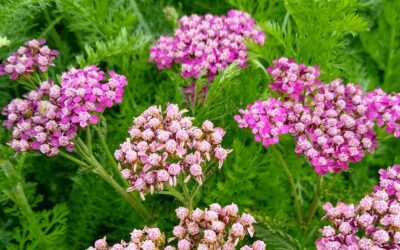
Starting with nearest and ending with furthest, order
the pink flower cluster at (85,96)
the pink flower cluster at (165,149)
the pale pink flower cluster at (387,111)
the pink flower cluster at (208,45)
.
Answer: the pink flower cluster at (165,149) → the pink flower cluster at (85,96) → the pale pink flower cluster at (387,111) → the pink flower cluster at (208,45)

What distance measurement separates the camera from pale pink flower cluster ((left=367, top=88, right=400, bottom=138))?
1.49 m

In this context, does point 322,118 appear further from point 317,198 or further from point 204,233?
point 204,233

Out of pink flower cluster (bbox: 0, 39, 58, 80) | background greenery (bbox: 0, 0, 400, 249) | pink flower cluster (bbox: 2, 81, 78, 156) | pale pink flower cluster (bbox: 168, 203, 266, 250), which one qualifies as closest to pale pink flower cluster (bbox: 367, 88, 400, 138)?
background greenery (bbox: 0, 0, 400, 249)

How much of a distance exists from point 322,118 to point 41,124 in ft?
3.52

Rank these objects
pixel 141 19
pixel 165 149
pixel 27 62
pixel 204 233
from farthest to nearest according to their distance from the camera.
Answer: pixel 141 19, pixel 27 62, pixel 165 149, pixel 204 233

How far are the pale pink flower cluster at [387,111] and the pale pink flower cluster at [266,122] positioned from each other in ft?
1.20

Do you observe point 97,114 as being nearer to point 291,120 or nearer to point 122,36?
point 122,36

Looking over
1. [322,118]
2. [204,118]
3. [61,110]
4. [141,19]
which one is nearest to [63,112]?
[61,110]

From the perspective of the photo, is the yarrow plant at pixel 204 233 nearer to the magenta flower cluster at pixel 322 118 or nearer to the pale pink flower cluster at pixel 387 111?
the magenta flower cluster at pixel 322 118

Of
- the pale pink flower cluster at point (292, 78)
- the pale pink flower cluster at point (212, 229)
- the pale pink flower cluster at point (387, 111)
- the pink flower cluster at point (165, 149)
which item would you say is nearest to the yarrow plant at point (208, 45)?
the pale pink flower cluster at point (292, 78)

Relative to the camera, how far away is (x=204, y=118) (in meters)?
1.62

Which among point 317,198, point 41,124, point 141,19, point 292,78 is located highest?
point 141,19

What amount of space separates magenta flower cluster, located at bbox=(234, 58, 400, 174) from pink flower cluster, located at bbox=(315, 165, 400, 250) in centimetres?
20

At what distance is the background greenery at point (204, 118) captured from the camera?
1.61 m
